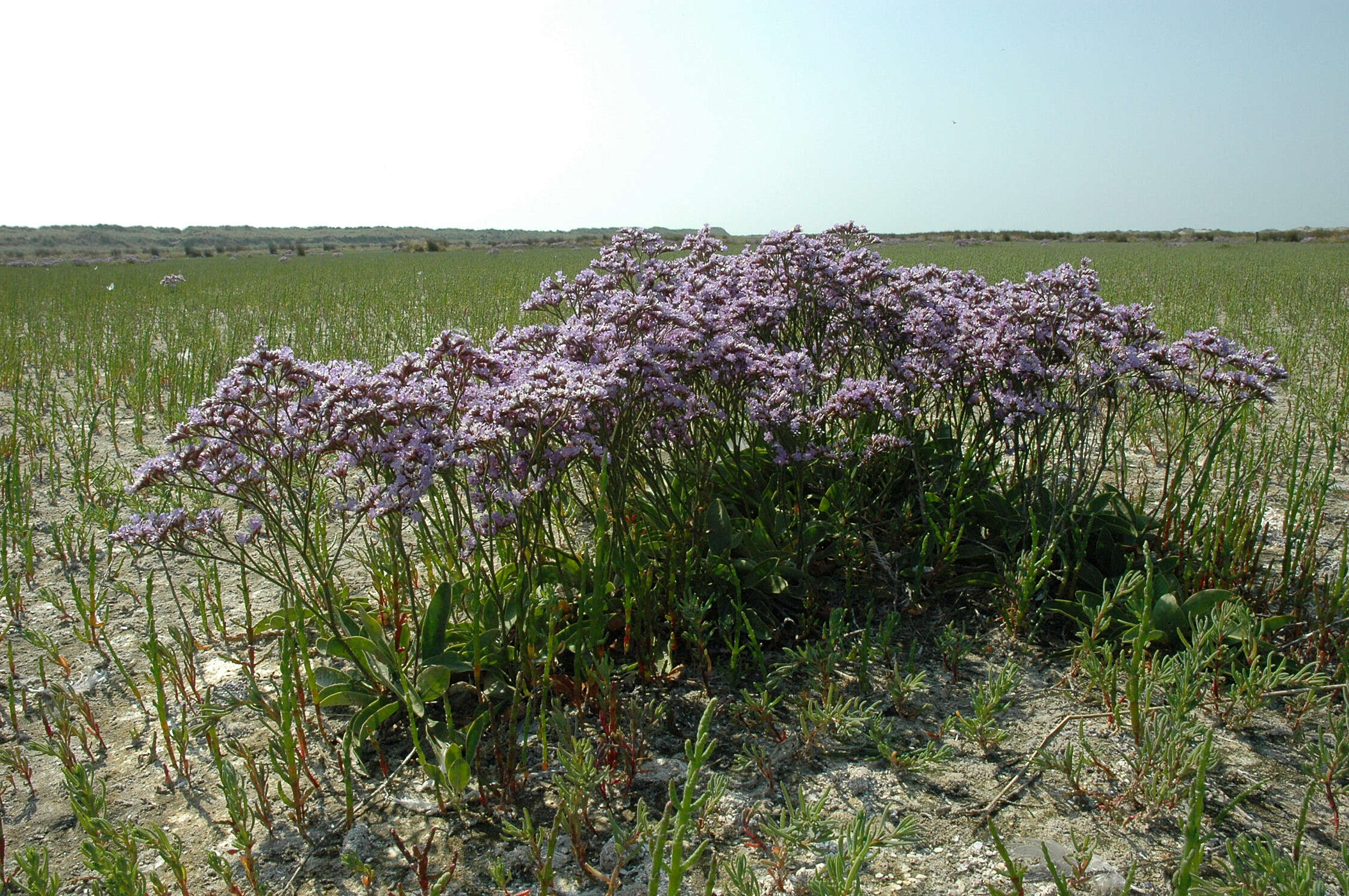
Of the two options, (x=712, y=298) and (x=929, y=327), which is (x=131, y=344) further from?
(x=929, y=327)

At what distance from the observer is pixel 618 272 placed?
4504 millimetres

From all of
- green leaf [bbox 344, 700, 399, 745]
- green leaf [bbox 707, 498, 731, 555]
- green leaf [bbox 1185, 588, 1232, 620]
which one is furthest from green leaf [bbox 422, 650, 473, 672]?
green leaf [bbox 1185, 588, 1232, 620]

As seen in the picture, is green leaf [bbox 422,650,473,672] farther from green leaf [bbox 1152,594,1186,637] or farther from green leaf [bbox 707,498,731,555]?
green leaf [bbox 1152,594,1186,637]

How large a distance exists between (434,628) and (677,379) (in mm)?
1443

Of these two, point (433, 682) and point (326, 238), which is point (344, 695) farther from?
point (326, 238)

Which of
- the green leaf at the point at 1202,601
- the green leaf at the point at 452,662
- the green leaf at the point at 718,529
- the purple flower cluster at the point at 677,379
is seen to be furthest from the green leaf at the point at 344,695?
the green leaf at the point at 1202,601

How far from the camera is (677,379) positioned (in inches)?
140

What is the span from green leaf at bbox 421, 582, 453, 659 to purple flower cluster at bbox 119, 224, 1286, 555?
0.88ft

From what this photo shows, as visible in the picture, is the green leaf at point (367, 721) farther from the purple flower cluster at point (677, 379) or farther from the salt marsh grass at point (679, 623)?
the purple flower cluster at point (677, 379)

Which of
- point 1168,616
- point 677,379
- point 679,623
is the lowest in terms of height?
point 679,623

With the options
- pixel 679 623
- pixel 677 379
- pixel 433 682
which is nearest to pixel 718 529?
pixel 679 623

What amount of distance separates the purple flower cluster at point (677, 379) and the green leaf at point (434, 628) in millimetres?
269

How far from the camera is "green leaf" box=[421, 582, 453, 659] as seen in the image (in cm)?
315

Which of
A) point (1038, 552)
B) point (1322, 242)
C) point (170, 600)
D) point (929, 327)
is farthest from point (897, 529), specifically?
point (1322, 242)
